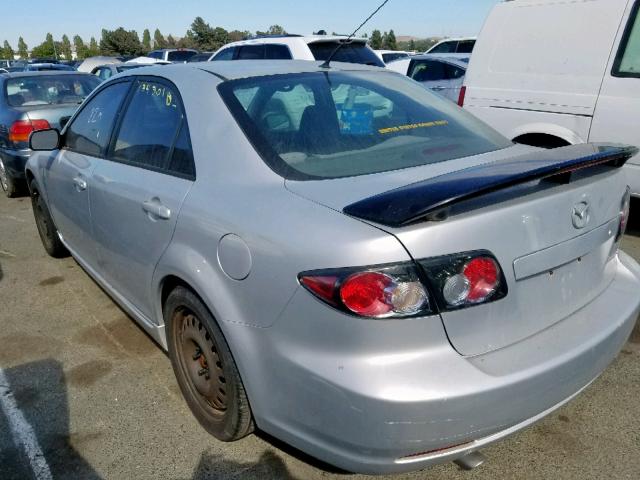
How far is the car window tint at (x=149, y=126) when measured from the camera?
2.56m

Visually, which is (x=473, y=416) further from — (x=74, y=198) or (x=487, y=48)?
(x=487, y=48)

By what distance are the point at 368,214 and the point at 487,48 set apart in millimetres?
4355

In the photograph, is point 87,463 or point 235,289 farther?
point 87,463

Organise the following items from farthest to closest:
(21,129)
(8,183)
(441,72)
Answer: (441,72) < (8,183) < (21,129)

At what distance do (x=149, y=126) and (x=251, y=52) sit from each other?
268 inches

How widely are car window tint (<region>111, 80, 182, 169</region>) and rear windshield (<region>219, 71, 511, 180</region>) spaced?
0.35 meters

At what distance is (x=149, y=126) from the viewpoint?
2.76 metres

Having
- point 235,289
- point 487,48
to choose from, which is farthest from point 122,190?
point 487,48

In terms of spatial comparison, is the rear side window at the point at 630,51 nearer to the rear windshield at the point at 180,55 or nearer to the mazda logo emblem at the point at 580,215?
the mazda logo emblem at the point at 580,215

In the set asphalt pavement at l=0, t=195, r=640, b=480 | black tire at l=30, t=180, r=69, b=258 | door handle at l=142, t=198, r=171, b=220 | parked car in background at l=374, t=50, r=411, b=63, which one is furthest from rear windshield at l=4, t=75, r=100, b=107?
parked car in background at l=374, t=50, r=411, b=63

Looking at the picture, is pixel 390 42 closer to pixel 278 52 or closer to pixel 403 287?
pixel 278 52

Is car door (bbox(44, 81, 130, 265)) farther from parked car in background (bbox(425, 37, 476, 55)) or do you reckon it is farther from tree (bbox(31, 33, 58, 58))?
tree (bbox(31, 33, 58, 58))

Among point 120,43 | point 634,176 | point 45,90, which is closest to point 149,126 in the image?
point 634,176

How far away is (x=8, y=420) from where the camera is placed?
264cm
